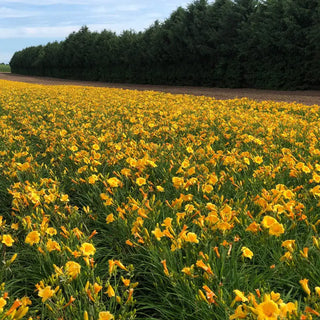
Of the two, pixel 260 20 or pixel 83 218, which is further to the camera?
pixel 260 20

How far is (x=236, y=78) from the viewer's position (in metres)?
23.5

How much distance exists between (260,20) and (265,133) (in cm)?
1899

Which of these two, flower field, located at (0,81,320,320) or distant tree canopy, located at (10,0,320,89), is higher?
distant tree canopy, located at (10,0,320,89)

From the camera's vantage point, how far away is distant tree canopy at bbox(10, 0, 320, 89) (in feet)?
64.3

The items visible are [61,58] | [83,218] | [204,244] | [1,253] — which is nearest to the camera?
[204,244]

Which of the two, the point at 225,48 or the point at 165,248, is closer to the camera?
the point at 165,248

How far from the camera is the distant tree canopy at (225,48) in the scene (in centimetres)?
1961

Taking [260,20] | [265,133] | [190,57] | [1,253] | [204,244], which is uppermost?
[260,20]

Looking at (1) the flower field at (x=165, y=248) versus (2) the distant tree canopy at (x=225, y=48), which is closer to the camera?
(1) the flower field at (x=165, y=248)

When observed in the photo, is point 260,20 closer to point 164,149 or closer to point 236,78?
point 236,78

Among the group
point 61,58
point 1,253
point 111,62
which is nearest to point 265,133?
point 1,253

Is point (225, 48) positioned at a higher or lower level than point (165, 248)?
higher

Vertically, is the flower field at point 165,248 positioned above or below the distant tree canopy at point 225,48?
below

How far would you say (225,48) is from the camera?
76.5ft
